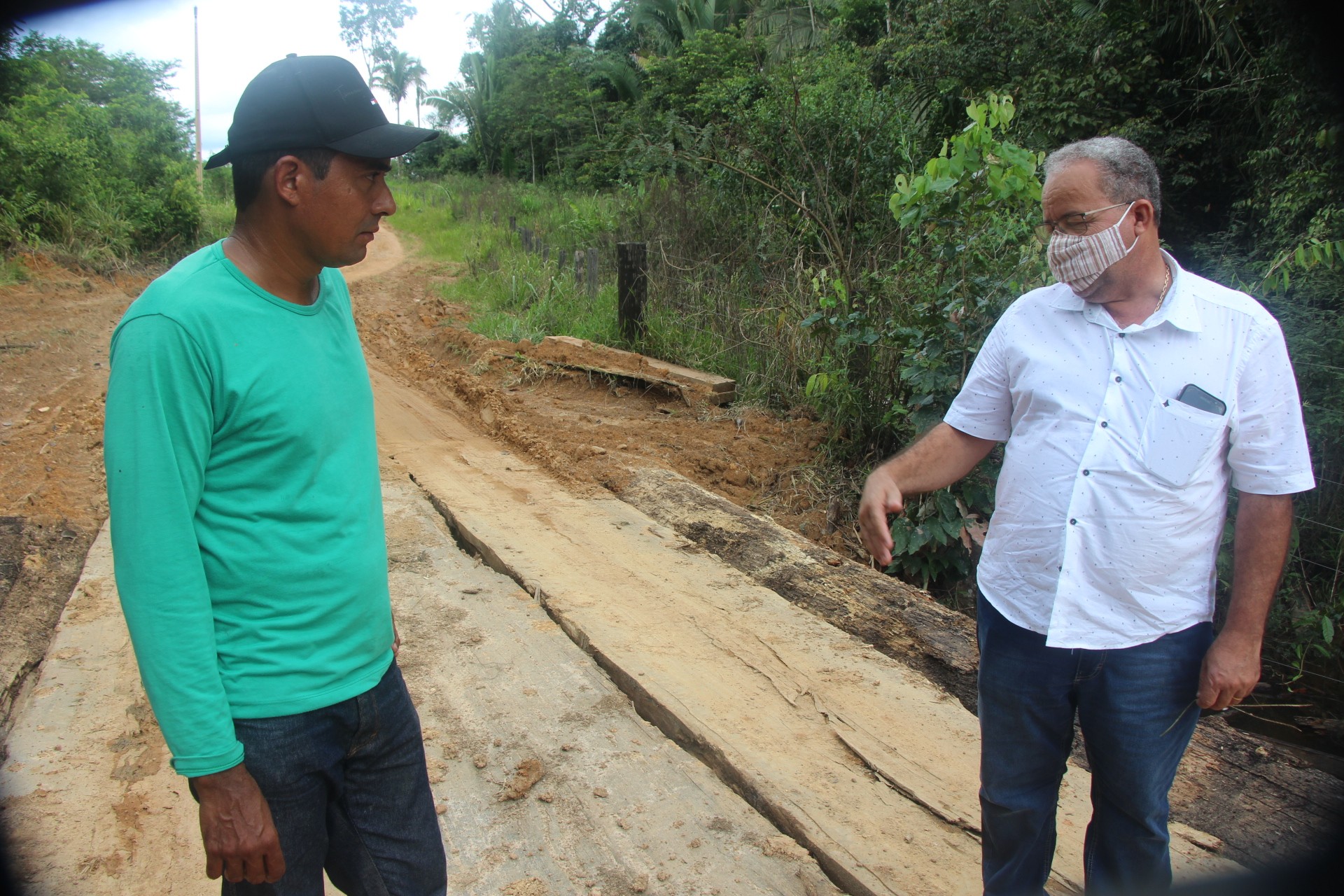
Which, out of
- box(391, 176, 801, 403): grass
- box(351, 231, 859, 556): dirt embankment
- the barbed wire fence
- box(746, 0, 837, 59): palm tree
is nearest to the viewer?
the barbed wire fence

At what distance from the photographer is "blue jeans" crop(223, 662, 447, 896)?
1.56 metres

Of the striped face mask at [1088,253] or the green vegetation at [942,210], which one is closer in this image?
the striped face mask at [1088,253]

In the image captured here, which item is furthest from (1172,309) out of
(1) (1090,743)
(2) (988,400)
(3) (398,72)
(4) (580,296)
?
(3) (398,72)

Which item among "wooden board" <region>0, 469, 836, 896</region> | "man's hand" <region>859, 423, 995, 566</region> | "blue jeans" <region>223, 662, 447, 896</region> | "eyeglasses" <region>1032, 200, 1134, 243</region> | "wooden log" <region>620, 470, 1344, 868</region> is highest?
"eyeglasses" <region>1032, 200, 1134, 243</region>

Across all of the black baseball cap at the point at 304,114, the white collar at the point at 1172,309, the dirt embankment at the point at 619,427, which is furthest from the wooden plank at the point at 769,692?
the black baseball cap at the point at 304,114

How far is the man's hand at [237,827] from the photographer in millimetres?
1449

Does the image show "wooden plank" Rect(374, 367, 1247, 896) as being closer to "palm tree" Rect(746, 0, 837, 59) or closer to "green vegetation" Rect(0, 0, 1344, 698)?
"green vegetation" Rect(0, 0, 1344, 698)

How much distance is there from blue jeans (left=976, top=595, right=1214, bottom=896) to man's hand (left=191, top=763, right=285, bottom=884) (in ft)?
5.18

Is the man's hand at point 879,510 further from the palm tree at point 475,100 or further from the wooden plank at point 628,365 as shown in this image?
the palm tree at point 475,100

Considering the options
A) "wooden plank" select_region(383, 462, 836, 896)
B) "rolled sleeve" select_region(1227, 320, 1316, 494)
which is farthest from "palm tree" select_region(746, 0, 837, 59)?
"rolled sleeve" select_region(1227, 320, 1316, 494)

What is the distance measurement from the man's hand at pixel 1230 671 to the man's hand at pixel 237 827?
1856 millimetres

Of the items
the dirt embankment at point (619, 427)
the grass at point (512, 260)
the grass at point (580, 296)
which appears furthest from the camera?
the grass at point (512, 260)

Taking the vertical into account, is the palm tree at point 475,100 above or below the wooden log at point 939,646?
above

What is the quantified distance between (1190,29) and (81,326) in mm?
13411
